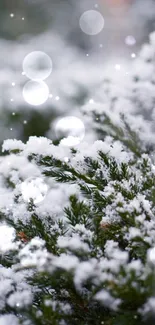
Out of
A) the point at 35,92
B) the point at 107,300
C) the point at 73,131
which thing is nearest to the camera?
the point at 107,300

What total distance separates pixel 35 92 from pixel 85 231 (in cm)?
200

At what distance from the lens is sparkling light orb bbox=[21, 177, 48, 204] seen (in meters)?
1.02

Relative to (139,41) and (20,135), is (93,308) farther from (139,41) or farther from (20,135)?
(139,41)

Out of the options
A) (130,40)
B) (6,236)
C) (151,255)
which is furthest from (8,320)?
(130,40)

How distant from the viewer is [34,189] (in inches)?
40.9

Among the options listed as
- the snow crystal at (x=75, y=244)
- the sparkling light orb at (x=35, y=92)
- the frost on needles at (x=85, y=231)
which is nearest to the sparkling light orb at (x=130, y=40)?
the sparkling light orb at (x=35, y=92)

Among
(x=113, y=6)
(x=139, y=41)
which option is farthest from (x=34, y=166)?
(x=113, y=6)

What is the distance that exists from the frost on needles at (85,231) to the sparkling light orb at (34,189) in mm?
16

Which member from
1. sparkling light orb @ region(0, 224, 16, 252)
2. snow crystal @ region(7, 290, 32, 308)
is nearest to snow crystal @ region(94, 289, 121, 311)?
snow crystal @ region(7, 290, 32, 308)

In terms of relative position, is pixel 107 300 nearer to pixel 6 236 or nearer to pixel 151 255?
pixel 151 255

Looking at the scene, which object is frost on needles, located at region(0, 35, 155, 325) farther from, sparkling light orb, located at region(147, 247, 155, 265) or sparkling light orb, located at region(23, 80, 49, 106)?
sparkling light orb, located at region(23, 80, 49, 106)

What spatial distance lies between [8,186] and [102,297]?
502mm

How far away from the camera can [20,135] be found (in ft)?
7.70

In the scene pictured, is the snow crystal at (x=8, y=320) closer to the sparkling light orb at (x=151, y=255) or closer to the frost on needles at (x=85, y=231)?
the frost on needles at (x=85, y=231)
